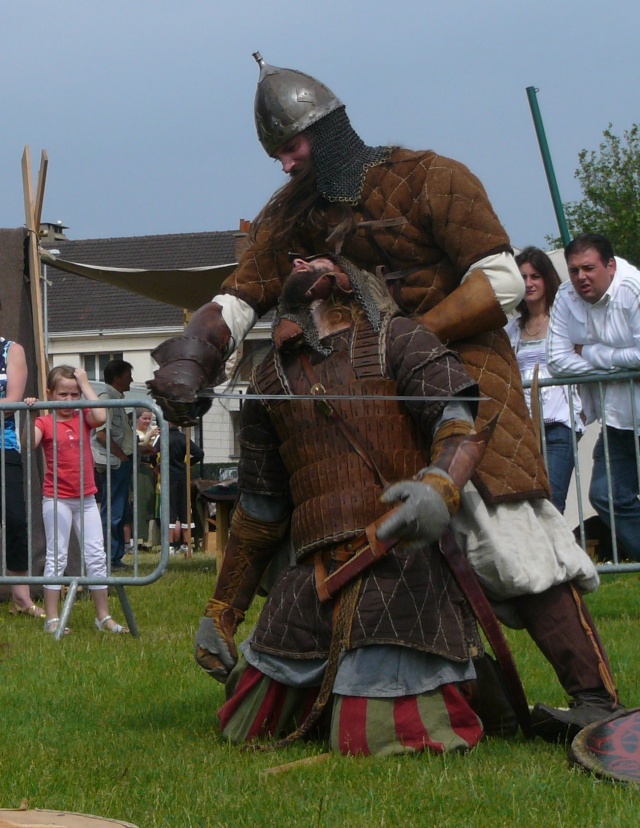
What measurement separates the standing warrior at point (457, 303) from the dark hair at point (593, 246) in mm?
2498

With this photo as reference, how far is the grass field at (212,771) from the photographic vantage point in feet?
10.5

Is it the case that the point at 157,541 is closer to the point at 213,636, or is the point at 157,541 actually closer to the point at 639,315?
the point at 639,315

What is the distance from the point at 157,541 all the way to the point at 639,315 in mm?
10788

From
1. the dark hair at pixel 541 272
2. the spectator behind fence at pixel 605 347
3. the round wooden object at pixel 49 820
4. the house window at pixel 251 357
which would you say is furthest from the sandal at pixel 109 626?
the round wooden object at pixel 49 820

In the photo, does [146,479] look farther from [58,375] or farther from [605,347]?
[605,347]

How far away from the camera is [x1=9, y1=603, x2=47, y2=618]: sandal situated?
7723mm

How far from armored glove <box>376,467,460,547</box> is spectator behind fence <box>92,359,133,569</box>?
663 centimetres

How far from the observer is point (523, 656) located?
18.1ft

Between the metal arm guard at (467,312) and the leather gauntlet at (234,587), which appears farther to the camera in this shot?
the leather gauntlet at (234,587)

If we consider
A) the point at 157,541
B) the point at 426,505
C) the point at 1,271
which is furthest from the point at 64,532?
the point at 157,541

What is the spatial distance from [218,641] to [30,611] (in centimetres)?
382

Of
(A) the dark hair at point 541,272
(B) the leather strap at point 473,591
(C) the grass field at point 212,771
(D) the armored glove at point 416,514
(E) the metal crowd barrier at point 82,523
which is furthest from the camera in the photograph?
(A) the dark hair at point 541,272

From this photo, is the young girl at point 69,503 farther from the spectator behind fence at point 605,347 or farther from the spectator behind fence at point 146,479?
the spectator behind fence at point 146,479

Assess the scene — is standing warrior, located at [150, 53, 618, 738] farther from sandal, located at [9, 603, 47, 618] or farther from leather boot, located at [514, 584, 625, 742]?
sandal, located at [9, 603, 47, 618]
